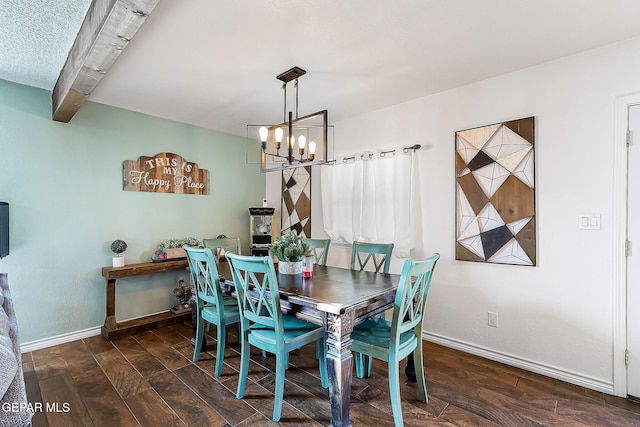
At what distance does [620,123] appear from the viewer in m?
2.16

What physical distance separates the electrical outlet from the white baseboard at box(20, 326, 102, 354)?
3.86 m

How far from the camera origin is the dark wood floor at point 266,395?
190 cm

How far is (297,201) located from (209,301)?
2250 millimetres

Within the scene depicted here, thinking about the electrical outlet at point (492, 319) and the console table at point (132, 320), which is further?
the console table at point (132, 320)

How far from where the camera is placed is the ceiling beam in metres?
1.53

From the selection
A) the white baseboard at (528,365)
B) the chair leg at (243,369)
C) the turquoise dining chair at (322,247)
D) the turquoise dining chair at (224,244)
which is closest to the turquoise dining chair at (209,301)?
the chair leg at (243,369)

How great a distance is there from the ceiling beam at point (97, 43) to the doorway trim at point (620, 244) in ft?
9.80

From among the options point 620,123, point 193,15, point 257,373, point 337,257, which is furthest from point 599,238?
point 193,15

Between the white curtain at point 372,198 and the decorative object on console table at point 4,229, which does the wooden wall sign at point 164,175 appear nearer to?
the decorative object on console table at point 4,229

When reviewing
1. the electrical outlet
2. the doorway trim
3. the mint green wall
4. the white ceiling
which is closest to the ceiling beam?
the white ceiling

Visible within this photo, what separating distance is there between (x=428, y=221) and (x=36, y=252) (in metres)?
3.77

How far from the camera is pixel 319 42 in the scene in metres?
2.13

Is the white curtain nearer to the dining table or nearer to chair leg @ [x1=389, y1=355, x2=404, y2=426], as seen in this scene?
the dining table

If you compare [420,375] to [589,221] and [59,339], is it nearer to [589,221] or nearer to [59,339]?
[589,221]
